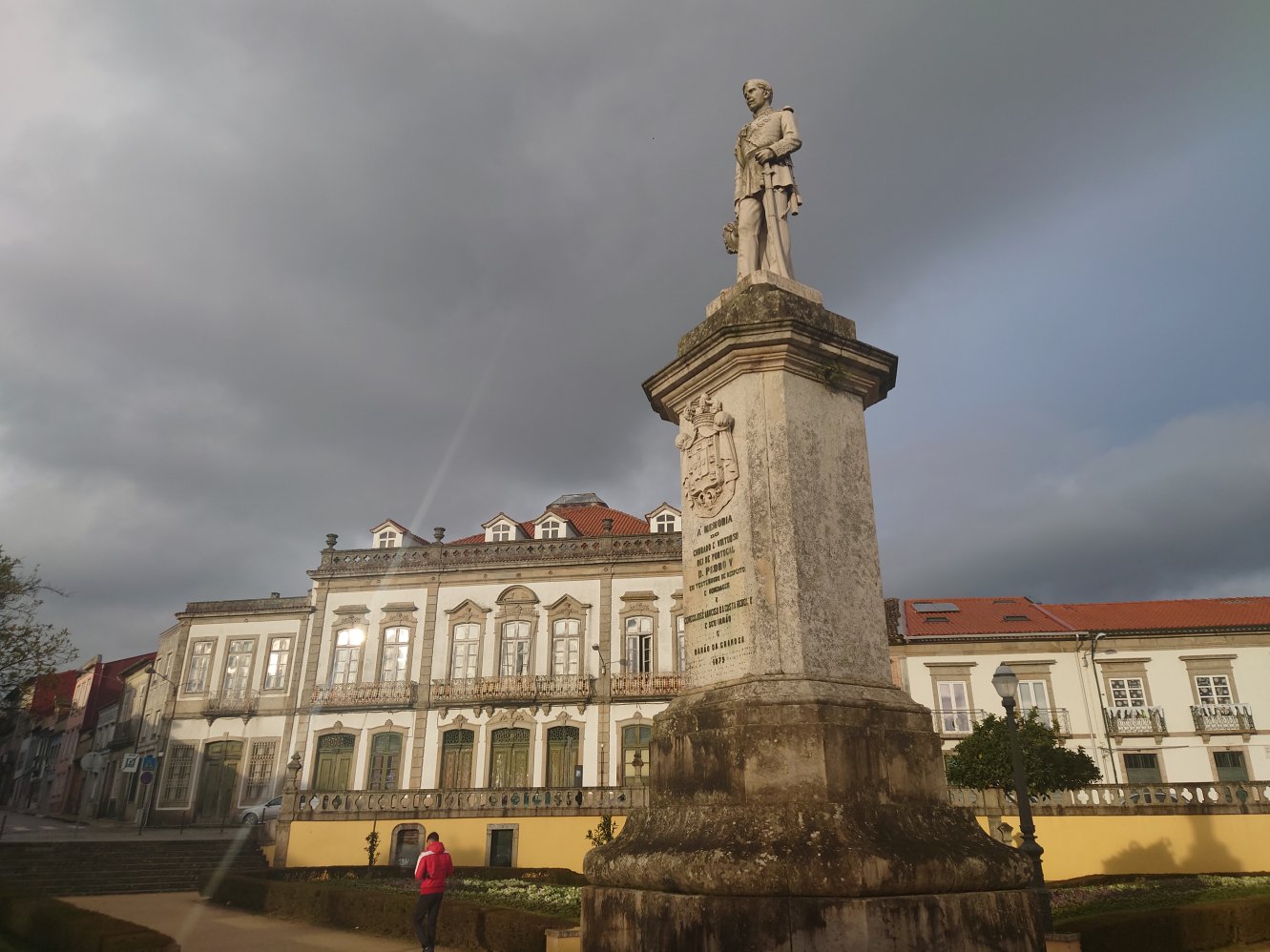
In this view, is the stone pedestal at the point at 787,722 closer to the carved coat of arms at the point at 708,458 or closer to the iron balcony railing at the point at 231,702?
the carved coat of arms at the point at 708,458

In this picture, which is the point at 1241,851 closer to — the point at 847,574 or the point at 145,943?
the point at 847,574

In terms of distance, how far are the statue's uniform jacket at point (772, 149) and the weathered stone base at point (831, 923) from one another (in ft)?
17.4

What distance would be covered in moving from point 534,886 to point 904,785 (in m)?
11.6

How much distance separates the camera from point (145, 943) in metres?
7.85

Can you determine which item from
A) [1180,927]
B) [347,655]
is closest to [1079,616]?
[1180,927]

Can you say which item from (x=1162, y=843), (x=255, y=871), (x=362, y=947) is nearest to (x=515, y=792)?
(x=255, y=871)

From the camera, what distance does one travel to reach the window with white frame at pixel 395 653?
3266 centimetres

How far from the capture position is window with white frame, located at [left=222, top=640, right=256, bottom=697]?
34219 mm

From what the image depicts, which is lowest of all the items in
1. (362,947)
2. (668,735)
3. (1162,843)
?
(362,947)

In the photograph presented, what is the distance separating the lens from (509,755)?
3056 cm

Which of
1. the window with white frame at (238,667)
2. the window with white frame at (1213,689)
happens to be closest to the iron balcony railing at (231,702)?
the window with white frame at (238,667)

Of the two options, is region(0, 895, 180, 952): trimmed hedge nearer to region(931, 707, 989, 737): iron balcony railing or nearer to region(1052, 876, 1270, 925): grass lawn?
A: region(1052, 876, 1270, 925): grass lawn

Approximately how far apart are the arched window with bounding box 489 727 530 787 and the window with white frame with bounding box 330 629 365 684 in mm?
6324

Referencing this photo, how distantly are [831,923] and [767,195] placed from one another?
550 centimetres
